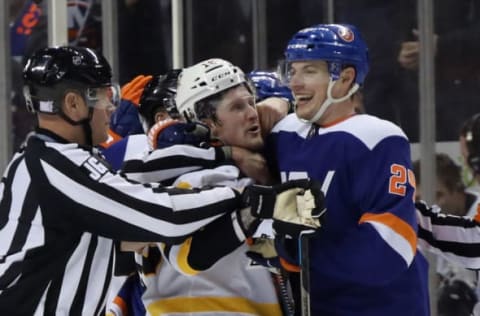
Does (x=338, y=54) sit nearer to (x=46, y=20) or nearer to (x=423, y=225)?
(x=423, y=225)

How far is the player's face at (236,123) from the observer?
227 cm

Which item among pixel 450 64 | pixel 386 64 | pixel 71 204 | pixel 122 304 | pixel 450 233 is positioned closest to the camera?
pixel 71 204

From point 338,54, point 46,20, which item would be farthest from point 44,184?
point 46,20

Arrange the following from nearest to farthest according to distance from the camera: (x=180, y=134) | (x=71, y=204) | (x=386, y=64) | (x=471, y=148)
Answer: (x=71, y=204) → (x=180, y=134) → (x=471, y=148) → (x=386, y=64)

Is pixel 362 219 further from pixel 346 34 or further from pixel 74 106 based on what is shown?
pixel 74 106

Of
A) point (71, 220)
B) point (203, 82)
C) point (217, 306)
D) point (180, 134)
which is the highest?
point (203, 82)

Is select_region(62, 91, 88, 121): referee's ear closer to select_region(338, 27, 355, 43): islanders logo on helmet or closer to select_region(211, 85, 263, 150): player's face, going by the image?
select_region(211, 85, 263, 150): player's face

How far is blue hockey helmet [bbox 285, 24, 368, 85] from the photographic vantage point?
2139mm

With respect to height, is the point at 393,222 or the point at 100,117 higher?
the point at 100,117

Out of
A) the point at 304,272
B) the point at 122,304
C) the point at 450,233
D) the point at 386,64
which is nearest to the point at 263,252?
the point at 304,272

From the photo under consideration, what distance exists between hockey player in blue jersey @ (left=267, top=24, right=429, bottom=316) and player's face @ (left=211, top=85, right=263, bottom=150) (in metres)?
0.06

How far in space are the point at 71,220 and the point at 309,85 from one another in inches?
22.4

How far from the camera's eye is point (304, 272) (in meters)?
2.04

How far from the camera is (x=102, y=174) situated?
6.91 ft
